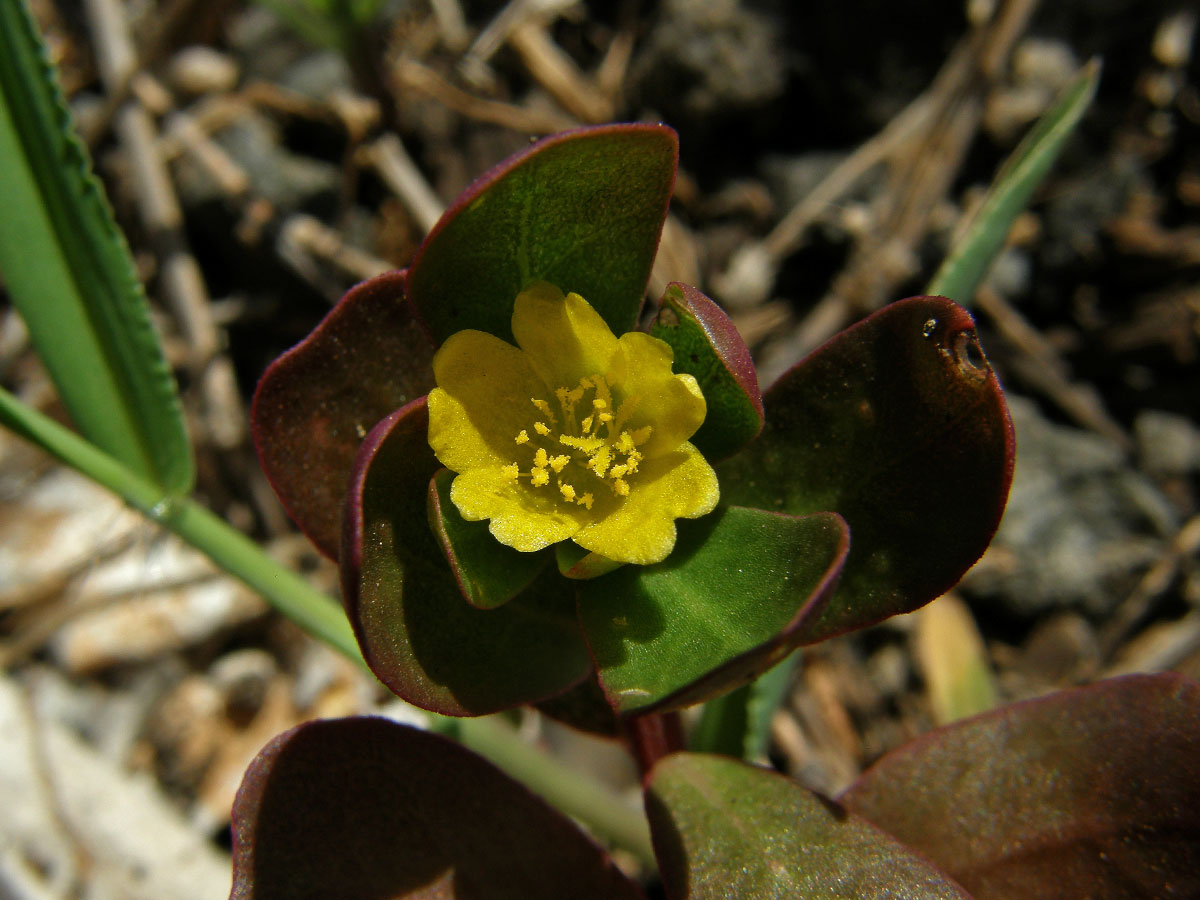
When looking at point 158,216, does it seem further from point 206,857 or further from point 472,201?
point 472,201


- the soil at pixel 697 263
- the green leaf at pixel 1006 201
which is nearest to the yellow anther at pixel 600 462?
the green leaf at pixel 1006 201

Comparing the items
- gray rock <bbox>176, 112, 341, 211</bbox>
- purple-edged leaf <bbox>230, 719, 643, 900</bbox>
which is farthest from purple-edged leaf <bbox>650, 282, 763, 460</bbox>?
gray rock <bbox>176, 112, 341, 211</bbox>

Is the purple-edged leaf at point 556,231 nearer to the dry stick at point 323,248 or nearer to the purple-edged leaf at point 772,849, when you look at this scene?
the purple-edged leaf at point 772,849

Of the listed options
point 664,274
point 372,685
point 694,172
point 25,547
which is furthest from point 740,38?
point 25,547

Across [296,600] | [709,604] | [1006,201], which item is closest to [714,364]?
[709,604]

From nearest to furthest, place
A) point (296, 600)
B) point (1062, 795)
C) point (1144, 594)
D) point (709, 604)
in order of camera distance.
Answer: point (709, 604)
point (1062, 795)
point (296, 600)
point (1144, 594)

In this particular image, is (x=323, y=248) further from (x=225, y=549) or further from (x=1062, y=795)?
(x=1062, y=795)
